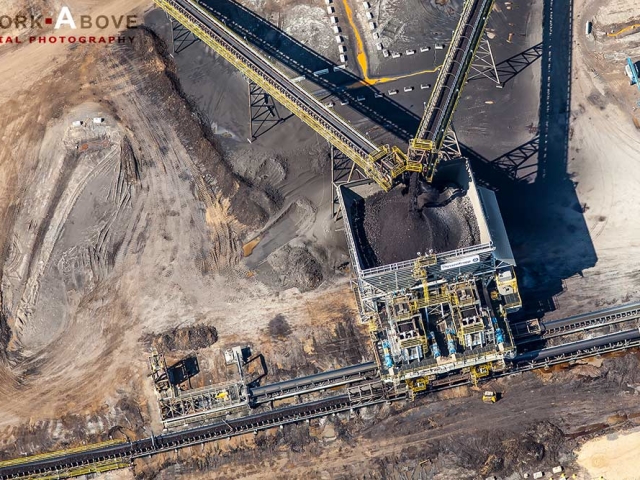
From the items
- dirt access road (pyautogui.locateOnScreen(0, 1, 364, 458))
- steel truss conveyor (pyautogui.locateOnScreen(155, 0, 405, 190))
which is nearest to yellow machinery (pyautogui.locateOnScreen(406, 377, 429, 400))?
dirt access road (pyautogui.locateOnScreen(0, 1, 364, 458))

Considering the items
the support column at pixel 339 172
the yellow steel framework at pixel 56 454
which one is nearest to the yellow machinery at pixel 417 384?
the support column at pixel 339 172

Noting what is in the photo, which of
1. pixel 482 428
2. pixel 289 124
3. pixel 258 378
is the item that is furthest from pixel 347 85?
pixel 482 428

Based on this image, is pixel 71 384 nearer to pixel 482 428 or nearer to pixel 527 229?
pixel 482 428

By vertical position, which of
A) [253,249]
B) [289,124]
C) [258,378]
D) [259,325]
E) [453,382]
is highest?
[289,124]

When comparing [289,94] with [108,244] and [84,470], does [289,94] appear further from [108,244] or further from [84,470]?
[84,470]

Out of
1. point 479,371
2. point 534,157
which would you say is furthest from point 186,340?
point 534,157
